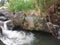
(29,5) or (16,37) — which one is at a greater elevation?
(29,5)

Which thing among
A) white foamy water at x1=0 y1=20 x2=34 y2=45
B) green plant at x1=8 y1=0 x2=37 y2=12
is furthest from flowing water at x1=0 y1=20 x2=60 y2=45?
green plant at x1=8 y1=0 x2=37 y2=12

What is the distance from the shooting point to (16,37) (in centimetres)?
274

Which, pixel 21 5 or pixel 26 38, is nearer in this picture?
pixel 26 38

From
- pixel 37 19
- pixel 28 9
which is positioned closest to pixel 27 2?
pixel 28 9

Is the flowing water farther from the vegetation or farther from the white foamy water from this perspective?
the vegetation

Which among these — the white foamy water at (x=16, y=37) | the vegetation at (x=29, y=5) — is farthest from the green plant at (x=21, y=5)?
the white foamy water at (x=16, y=37)

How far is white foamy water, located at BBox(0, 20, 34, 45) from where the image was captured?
256cm

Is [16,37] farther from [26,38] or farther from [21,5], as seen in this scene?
[21,5]

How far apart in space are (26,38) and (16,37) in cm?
14

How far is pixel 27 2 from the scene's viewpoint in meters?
2.82

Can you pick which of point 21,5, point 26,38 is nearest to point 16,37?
point 26,38

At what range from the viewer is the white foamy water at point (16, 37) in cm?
256

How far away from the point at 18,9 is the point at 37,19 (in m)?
0.32

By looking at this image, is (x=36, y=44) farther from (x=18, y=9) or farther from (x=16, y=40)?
(x=18, y=9)
